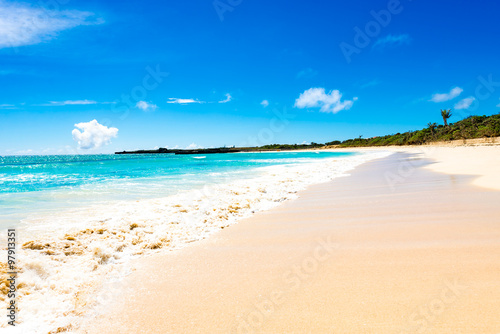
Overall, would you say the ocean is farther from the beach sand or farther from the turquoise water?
the beach sand

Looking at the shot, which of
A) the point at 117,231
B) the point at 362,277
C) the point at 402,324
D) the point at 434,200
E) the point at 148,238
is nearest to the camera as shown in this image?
the point at 402,324

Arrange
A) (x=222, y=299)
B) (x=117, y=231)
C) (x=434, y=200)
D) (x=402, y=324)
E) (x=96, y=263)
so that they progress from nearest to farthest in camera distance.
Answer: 1. (x=402, y=324)
2. (x=222, y=299)
3. (x=96, y=263)
4. (x=117, y=231)
5. (x=434, y=200)

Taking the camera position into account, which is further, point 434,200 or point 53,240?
point 434,200

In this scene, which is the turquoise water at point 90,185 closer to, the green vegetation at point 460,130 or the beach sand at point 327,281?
the beach sand at point 327,281

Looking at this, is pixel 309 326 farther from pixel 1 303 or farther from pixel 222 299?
pixel 1 303

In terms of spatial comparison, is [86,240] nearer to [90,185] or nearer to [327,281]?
[327,281]

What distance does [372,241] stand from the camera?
152 inches

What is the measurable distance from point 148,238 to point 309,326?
10.5ft

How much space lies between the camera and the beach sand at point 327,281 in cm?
213

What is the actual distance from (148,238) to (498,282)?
4438mm

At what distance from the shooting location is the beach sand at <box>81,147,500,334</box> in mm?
2135

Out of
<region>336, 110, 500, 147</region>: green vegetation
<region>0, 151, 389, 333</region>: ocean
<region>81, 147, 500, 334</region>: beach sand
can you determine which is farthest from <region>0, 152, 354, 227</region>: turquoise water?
<region>336, 110, 500, 147</region>: green vegetation

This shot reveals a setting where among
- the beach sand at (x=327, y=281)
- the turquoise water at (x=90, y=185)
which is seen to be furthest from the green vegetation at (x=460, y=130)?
the beach sand at (x=327, y=281)

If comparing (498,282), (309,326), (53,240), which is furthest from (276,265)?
(53,240)
